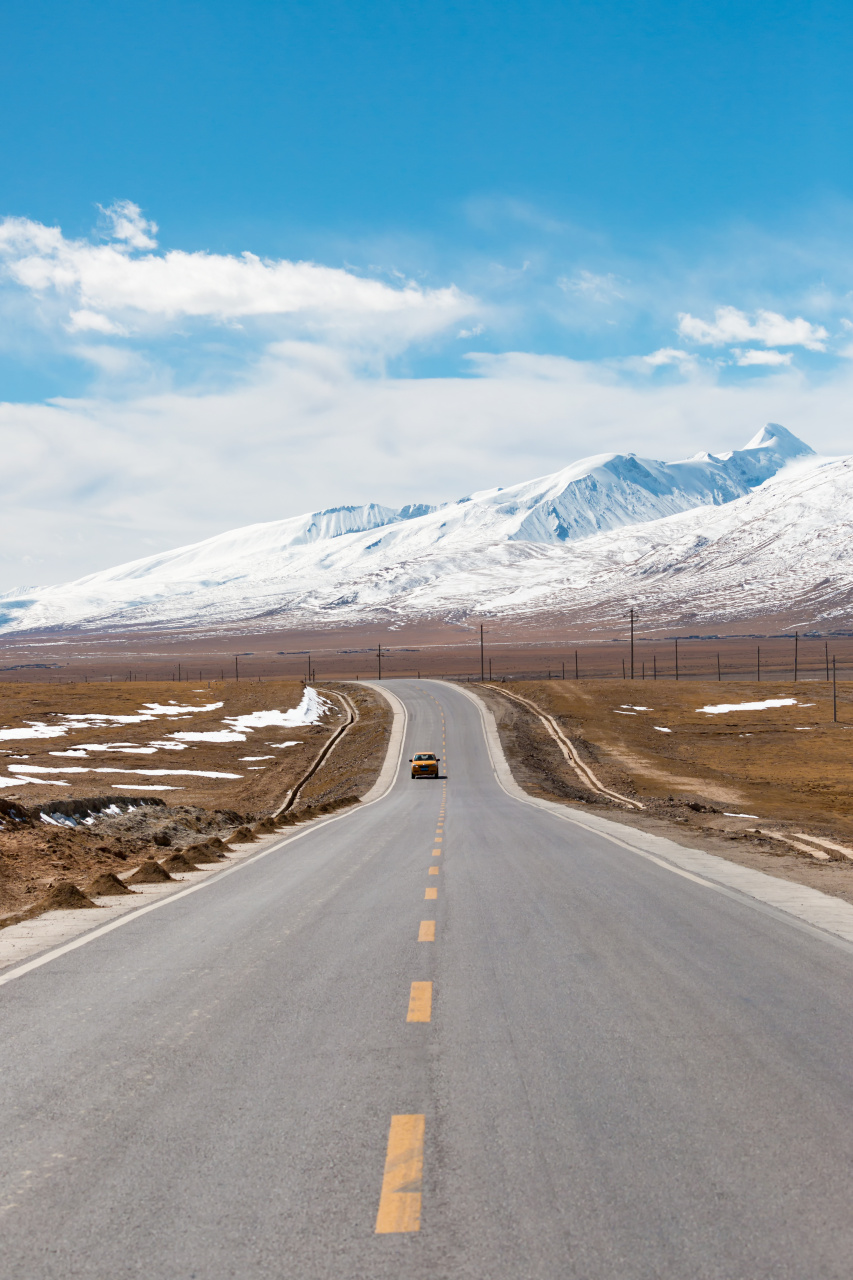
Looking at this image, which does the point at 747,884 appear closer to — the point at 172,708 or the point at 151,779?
the point at 151,779

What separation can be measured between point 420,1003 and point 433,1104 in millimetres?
2178

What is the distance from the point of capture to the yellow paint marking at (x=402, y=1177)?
4.45 metres

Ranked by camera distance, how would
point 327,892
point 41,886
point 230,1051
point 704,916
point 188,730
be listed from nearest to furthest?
1. point 230,1051
2. point 704,916
3. point 327,892
4. point 41,886
5. point 188,730

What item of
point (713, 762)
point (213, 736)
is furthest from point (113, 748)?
point (713, 762)

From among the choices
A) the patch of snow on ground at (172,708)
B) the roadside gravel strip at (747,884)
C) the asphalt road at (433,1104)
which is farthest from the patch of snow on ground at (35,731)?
the asphalt road at (433,1104)

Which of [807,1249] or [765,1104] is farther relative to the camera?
[765,1104]

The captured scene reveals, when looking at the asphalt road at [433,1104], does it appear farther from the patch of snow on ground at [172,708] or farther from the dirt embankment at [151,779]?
the patch of snow on ground at [172,708]

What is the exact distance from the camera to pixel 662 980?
8719mm

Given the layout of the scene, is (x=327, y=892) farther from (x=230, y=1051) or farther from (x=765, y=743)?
(x=765, y=743)

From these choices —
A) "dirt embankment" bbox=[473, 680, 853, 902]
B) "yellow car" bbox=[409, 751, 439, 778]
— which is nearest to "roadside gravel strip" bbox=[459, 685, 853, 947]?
"dirt embankment" bbox=[473, 680, 853, 902]

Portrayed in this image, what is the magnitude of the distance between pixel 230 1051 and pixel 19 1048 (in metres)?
1.62

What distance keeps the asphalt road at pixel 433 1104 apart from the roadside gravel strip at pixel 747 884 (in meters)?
1.27

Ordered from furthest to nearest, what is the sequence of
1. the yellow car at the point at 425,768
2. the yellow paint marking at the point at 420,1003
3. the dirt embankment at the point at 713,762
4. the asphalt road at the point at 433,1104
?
the yellow car at the point at 425,768
the dirt embankment at the point at 713,762
the yellow paint marking at the point at 420,1003
the asphalt road at the point at 433,1104

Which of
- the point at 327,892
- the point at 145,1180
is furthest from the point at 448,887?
the point at 145,1180
